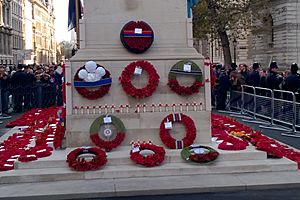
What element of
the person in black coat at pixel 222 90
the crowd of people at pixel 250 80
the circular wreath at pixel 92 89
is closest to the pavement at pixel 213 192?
the circular wreath at pixel 92 89

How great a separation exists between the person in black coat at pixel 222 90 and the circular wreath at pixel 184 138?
1059cm

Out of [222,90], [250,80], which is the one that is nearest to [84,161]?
[250,80]

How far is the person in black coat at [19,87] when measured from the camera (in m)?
23.1

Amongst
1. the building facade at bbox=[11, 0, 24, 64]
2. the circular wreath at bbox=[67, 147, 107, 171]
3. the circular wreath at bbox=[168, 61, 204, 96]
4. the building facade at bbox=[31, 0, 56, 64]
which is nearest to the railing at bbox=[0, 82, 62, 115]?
the circular wreath at bbox=[168, 61, 204, 96]

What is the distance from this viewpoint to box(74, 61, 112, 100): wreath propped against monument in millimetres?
11031

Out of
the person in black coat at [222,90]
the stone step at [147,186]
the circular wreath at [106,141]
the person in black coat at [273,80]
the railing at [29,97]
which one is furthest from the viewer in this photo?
the railing at [29,97]

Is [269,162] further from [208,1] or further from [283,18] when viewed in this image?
[283,18]

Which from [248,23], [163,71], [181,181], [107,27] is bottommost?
[181,181]

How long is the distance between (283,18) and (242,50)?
45.7ft

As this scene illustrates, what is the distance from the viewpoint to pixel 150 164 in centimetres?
989

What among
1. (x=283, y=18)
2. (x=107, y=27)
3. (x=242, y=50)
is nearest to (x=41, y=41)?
(x=242, y=50)

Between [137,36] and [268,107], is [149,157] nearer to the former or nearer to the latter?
[137,36]

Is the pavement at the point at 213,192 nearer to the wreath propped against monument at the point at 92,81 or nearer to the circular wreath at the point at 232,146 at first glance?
the circular wreath at the point at 232,146

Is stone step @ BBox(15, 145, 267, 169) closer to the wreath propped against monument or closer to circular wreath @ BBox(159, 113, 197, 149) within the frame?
circular wreath @ BBox(159, 113, 197, 149)
